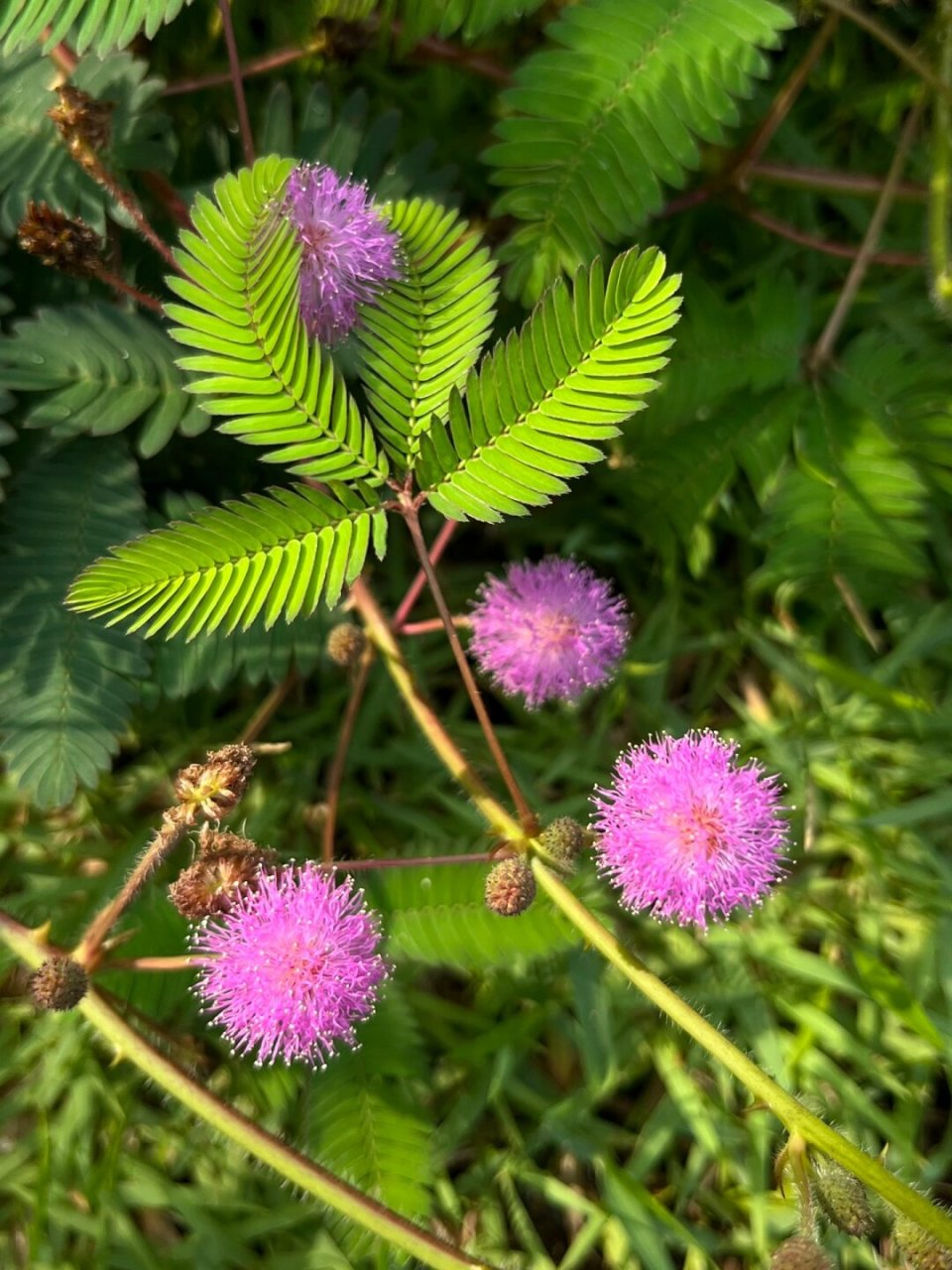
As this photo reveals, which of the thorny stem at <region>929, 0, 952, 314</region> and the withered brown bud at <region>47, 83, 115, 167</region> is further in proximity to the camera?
the thorny stem at <region>929, 0, 952, 314</region>

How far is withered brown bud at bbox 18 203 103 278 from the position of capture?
1618 mm

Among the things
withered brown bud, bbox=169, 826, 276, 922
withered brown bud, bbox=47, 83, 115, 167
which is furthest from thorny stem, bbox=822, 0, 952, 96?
withered brown bud, bbox=169, 826, 276, 922

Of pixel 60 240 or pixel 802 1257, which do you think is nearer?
pixel 802 1257

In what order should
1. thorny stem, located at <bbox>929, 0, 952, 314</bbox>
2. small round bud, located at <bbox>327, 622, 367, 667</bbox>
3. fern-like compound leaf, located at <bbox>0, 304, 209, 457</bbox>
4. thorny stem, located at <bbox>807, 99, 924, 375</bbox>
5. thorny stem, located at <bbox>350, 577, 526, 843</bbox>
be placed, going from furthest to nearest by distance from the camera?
thorny stem, located at <bbox>807, 99, 924, 375</bbox> < thorny stem, located at <bbox>929, 0, 952, 314</bbox> < small round bud, located at <bbox>327, 622, 367, 667</bbox> < fern-like compound leaf, located at <bbox>0, 304, 209, 457</bbox> < thorny stem, located at <bbox>350, 577, 526, 843</bbox>

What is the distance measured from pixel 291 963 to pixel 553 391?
38.4 inches

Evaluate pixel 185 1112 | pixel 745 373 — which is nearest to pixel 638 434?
pixel 745 373

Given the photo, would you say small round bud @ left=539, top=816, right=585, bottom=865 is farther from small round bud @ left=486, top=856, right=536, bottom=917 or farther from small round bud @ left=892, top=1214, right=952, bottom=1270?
small round bud @ left=892, top=1214, right=952, bottom=1270

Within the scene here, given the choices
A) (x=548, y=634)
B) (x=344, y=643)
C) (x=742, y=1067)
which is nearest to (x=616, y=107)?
(x=548, y=634)

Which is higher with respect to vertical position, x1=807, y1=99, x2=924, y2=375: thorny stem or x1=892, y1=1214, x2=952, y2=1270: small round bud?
x1=807, y1=99, x2=924, y2=375: thorny stem

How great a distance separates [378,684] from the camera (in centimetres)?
250

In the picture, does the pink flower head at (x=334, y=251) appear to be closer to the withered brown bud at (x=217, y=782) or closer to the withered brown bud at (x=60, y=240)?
the withered brown bud at (x=60, y=240)

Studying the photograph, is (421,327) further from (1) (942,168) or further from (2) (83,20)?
(1) (942,168)

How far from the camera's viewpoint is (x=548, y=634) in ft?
6.72

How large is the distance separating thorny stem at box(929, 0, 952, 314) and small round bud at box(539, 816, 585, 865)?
1.33m
